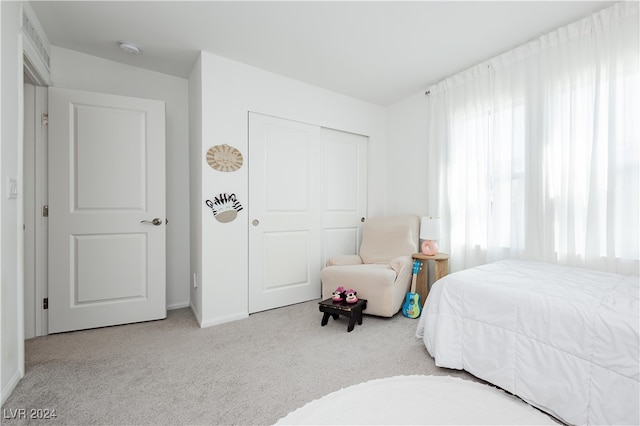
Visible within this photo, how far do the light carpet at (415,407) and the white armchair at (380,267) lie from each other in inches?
68.0

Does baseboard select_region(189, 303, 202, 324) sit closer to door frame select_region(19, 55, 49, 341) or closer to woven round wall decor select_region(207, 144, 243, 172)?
door frame select_region(19, 55, 49, 341)

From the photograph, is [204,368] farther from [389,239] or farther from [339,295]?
[389,239]

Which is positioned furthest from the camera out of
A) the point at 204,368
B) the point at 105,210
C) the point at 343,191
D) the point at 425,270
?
the point at 343,191

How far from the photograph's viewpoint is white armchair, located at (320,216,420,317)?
264 cm

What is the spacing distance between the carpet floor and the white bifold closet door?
1.83 feet

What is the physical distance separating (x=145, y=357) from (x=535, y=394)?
93.3 inches

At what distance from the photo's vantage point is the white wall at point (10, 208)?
1.55m

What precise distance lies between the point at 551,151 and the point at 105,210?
3.81 metres

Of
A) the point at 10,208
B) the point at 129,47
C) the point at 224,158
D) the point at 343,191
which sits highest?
the point at 129,47

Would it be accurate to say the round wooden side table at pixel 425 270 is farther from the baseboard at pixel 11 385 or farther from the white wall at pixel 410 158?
the baseboard at pixel 11 385

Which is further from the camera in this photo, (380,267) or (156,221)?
(380,267)

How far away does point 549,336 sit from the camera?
144 cm

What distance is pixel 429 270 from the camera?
332 centimetres

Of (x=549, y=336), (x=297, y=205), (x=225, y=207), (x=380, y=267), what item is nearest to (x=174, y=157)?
(x=225, y=207)
